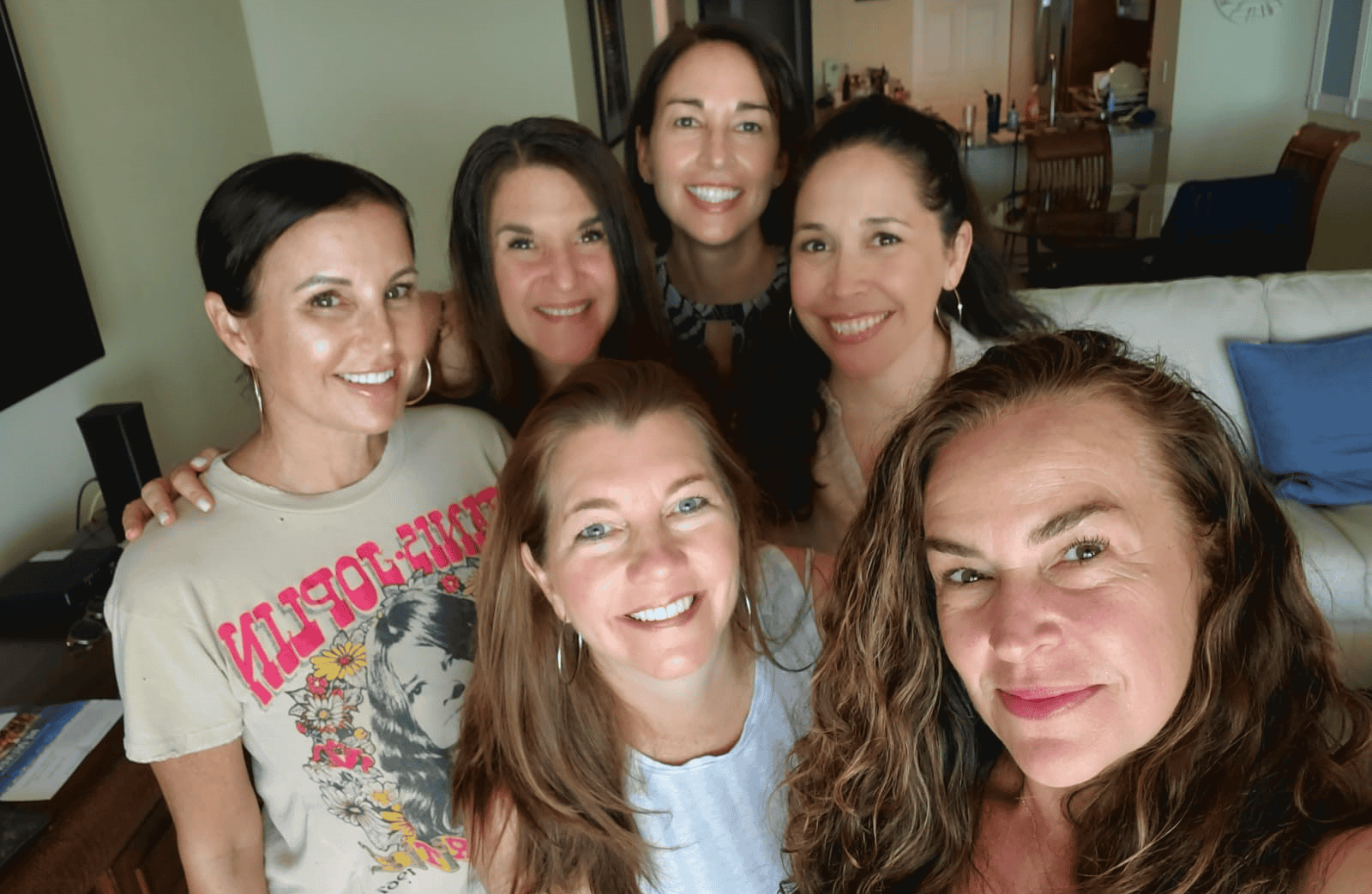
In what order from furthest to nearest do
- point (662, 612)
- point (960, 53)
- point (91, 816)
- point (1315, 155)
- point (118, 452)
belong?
point (960, 53), point (1315, 155), point (118, 452), point (91, 816), point (662, 612)

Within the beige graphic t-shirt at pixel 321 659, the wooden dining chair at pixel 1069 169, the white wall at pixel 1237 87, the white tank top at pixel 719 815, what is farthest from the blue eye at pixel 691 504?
the white wall at pixel 1237 87

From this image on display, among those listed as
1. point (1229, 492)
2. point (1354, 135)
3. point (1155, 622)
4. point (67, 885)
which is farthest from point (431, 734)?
point (1354, 135)

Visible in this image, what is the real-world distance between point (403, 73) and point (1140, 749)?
10.4ft

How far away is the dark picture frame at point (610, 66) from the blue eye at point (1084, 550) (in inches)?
117

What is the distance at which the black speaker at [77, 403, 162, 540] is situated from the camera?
2086mm

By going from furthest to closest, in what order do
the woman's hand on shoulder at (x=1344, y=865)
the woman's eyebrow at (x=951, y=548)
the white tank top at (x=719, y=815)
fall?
the white tank top at (x=719, y=815)
the woman's eyebrow at (x=951, y=548)
the woman's hand on shoulder at (x=1344, y=865)

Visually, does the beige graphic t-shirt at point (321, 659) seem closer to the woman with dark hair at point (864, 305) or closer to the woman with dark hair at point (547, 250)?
the woman with dark hair at point (547, 250)

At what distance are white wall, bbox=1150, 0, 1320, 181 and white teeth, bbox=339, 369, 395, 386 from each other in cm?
579

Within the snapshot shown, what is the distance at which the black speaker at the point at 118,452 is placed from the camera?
209 centimetres

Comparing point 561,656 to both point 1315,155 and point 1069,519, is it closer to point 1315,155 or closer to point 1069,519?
point 1069,519

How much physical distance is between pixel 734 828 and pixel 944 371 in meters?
1.01

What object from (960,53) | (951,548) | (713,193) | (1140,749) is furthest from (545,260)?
(960,53)

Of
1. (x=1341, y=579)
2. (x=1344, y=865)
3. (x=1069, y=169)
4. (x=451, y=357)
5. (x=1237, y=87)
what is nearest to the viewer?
(x=1344, y=865)

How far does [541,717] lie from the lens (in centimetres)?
142
